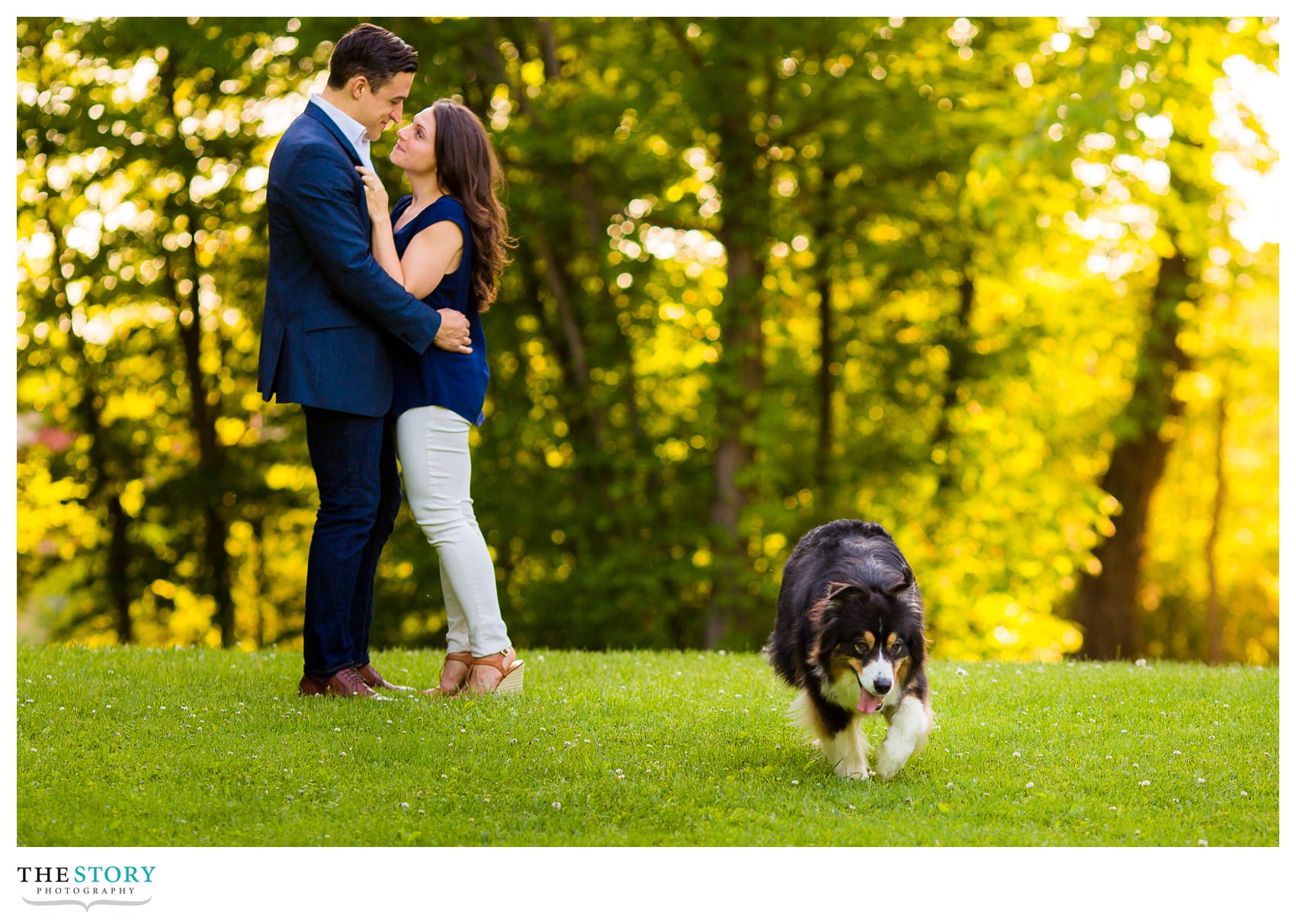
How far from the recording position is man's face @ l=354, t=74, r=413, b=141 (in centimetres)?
502

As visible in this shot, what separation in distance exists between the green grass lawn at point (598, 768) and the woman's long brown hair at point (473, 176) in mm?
1895

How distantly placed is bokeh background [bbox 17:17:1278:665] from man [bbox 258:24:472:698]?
228 inches

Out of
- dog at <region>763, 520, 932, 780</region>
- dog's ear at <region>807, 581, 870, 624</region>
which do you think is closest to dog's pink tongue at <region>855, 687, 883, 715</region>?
dog at <region>763, 520, 932, 780</region>

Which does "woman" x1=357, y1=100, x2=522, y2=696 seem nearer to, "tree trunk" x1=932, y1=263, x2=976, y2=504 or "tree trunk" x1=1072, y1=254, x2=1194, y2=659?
"tree trunk" x1=932, y1=263, x2=976, y2=504

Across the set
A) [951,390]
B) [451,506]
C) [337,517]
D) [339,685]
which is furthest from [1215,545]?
[337,517]

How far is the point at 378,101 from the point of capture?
5043 millimetres

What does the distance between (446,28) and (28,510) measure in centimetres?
806

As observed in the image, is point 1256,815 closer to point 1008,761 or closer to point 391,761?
point 1008,761

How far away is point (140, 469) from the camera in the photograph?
568 inches

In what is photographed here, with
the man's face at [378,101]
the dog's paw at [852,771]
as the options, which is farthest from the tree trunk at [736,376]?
the dog's paw at [852,771]

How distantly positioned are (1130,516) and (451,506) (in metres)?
12.8

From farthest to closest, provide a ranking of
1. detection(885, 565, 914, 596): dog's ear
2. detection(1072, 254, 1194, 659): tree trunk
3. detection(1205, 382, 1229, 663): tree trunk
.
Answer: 1. detection(1205, 382, 1229, 663): tree trunk
2. detection(1072, 254, 1194, 659): tree trunk
3. detection(885, 565, 914, 596): dog's ear

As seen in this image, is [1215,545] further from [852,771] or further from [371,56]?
[371,56]

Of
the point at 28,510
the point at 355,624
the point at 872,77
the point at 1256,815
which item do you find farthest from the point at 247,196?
the point at 1256,815
